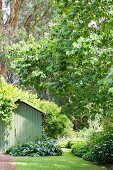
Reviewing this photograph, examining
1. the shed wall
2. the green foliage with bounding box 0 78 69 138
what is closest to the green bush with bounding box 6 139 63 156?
the shed wall

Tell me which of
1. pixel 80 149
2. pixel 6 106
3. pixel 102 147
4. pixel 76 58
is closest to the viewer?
pixel 76 58

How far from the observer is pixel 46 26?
2483 centimetres

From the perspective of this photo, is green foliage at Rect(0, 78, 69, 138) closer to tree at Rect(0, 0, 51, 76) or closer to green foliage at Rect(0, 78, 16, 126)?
green foliage at Rect(0, 78, 16, 126)

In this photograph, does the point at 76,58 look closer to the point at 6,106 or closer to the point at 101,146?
the point at 101,146

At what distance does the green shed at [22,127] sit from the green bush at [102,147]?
382 cm

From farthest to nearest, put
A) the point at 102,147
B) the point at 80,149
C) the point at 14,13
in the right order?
1. the point at 14,13
2. the point at 80,149
3. the point at 102,147

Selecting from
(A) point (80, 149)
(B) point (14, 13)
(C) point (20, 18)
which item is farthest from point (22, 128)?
(C) point (20, 18)

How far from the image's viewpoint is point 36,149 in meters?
17.9

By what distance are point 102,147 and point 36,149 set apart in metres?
3.82

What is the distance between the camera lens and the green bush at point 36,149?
1764 cm

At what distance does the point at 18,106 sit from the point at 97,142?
16.6 ft

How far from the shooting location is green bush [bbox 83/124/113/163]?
608 inches

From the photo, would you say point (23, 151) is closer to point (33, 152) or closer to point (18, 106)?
point (33, 152)

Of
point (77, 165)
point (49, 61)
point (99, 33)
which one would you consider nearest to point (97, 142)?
point (77, 165)
